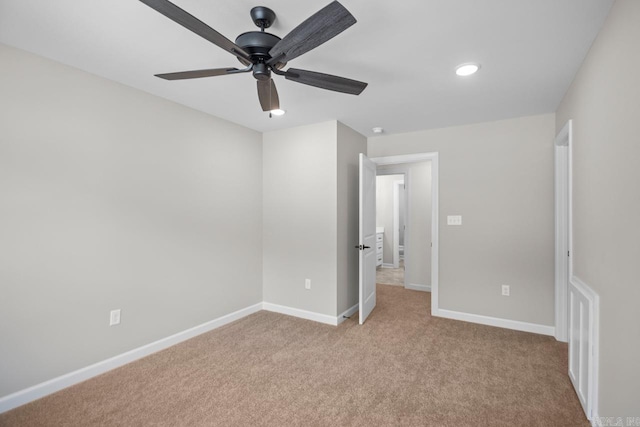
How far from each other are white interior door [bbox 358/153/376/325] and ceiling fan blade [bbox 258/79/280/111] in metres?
1.60

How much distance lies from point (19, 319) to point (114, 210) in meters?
0.94


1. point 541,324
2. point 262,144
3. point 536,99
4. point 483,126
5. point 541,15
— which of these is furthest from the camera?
point 262,144

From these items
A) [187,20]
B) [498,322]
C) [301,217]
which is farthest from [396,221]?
[187,20]

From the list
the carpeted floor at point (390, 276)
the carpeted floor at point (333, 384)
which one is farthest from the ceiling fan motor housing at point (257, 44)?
the carpeted floor at point (390, 276)

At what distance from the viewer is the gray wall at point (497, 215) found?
3.26m

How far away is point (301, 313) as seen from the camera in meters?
3.77

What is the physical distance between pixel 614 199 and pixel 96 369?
3.62 meters

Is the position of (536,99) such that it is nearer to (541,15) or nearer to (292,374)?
(541,15)

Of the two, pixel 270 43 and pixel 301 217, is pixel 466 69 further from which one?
pixel 301 217

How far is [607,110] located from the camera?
65.4 inches

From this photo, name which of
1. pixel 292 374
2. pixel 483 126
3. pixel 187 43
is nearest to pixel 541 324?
pixel 483 126

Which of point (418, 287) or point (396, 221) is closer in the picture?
point (418, 287)

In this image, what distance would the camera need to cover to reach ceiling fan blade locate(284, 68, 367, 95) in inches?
68.3

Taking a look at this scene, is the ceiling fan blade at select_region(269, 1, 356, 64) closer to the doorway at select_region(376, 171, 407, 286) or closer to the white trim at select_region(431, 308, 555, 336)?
the white trim at select_region(431, 308, 555, 336)
